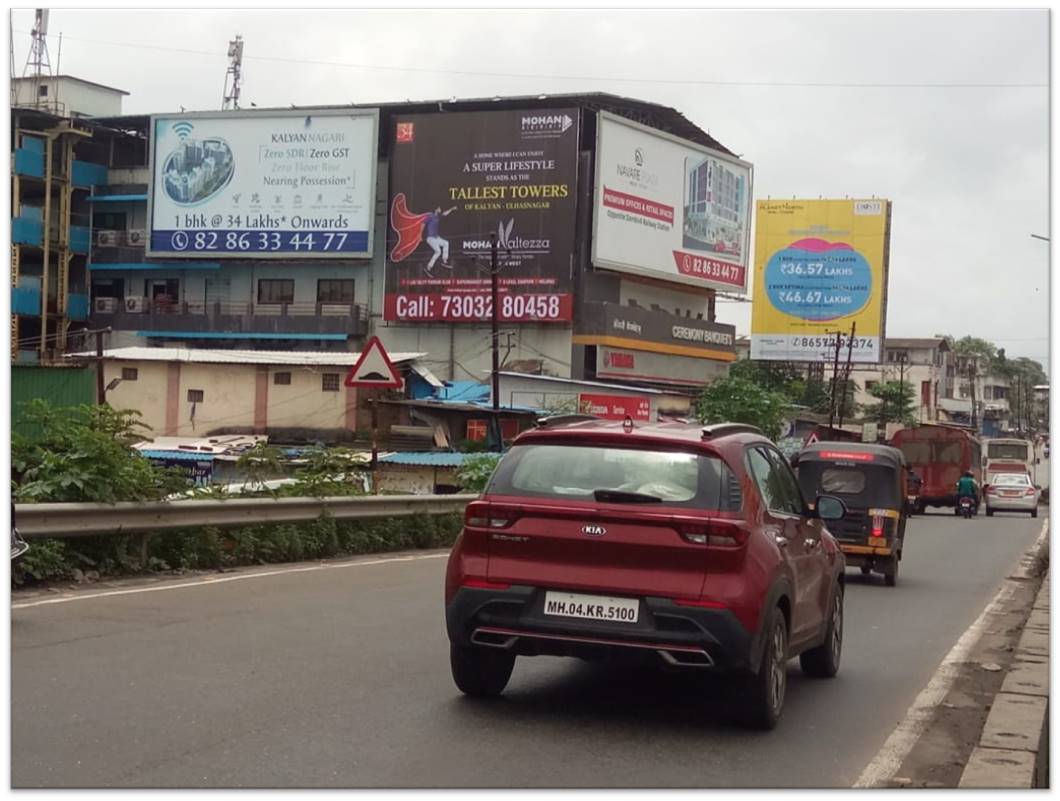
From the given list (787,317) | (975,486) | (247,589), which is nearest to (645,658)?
(247,589)

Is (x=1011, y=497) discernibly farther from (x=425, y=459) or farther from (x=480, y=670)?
(x=480, y=670)

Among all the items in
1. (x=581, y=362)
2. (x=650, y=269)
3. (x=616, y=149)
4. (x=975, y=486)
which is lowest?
(x=975, y=486)

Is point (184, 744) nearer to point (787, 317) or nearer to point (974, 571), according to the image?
point (974, 571)

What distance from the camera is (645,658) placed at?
6.78m

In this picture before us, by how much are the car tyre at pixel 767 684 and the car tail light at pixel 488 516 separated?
1392 mm

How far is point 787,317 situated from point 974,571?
50.3 m

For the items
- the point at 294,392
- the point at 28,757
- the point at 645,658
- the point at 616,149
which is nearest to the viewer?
the point at 28,757

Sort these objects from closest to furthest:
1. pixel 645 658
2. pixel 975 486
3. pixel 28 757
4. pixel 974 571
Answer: pixel 28 757, pixel 645 658, pixel 974 571, pixel 975 486

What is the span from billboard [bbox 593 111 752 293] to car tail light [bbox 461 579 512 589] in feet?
168

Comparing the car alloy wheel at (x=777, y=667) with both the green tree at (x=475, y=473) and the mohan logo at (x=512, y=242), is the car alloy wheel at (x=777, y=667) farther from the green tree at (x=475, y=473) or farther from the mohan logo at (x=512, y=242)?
the mohan logo at (x=512, y=242)

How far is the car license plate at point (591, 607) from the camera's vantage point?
267 inches

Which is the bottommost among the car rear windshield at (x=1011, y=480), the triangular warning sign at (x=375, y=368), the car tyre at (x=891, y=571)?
the car rear windshield at (x=1011, y=480)

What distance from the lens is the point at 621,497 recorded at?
6.90m

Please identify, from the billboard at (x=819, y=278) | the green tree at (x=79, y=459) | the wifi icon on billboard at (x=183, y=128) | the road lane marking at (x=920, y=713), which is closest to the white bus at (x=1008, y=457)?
the billboard at (x=819, y=278)
